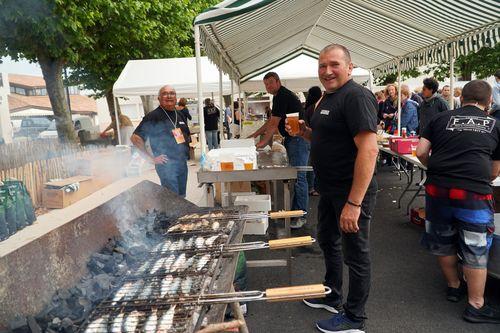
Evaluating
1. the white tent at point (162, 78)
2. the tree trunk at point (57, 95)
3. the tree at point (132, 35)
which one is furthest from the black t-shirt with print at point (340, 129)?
the tree trunk at point (57, 95)

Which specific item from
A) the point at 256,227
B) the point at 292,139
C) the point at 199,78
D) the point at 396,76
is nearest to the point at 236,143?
the point at 292,139

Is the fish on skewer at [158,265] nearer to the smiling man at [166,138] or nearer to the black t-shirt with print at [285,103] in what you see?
the smiling man at [166,138]

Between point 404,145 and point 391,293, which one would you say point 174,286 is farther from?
point 404,145

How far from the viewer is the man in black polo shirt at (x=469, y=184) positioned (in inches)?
122

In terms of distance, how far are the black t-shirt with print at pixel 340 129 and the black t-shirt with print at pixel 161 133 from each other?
8.83 ft

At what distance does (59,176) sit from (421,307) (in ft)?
24.5

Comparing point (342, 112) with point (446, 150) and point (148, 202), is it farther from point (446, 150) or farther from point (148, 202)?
point (148, 202)

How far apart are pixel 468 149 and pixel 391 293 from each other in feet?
5.14

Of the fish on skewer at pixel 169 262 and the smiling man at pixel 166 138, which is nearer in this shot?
the fish on skewer at pixel 169 262

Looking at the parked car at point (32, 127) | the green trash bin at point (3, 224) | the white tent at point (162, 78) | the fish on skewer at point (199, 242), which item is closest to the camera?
the fish on skewer at point (199, 242)

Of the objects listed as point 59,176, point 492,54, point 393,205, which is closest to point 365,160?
point 393,205

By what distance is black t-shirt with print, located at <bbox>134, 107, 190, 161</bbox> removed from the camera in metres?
5.11

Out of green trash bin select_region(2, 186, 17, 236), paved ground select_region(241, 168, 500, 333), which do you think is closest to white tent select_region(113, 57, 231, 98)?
green trash bin select_region(2, 186, 17, 236)

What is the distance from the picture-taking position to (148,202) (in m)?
3.90
